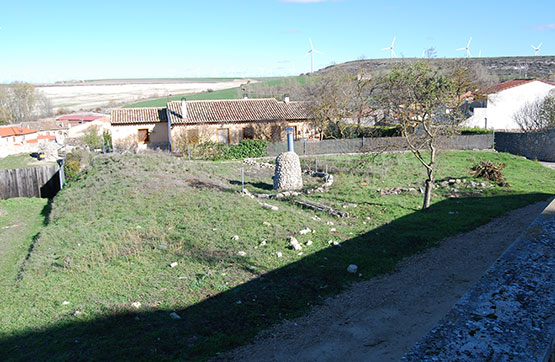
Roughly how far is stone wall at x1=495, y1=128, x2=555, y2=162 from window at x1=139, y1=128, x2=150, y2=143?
1256 inches

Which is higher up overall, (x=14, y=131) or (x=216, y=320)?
(x=14, y=131)

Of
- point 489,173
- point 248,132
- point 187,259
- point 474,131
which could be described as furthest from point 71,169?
point 474,131

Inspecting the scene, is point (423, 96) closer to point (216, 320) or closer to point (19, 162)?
point (216, 320)

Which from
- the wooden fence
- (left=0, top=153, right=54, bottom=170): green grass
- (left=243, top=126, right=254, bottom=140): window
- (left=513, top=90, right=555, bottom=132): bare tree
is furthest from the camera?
(left=243, top=126, right=254, bottom=140): window

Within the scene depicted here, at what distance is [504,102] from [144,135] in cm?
3584

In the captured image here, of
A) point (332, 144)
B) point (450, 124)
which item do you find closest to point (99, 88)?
point (332, 144)

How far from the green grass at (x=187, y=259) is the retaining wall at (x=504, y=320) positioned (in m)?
4.13

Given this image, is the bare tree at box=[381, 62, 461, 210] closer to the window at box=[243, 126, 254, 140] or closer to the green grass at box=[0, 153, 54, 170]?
the window at box=[243, 126, 254, 140]

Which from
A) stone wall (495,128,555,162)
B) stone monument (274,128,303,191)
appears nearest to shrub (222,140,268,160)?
stone monument (274,128,303,191)

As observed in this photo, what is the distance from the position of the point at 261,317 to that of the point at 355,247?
4.86m

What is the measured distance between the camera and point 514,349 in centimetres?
423

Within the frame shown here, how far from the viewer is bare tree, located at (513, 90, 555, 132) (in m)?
34.9

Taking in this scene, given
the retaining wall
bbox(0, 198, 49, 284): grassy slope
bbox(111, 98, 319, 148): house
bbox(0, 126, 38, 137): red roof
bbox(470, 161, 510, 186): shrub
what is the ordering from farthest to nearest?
bbox(0, 126, 38, 137): red roof < bbox(111, 98, 319, 148): house < bbox(470, 161, 510, 186): shrub < bbox(0, 198, 49, 284): grassy slope < the retaining wall

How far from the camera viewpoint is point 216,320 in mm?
8391
